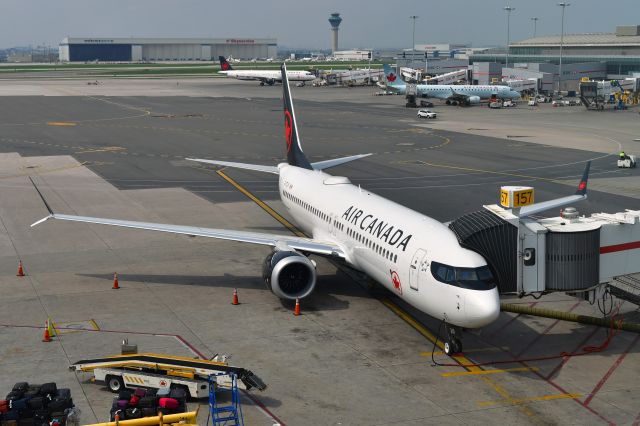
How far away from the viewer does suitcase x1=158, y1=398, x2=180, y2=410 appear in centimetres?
2309

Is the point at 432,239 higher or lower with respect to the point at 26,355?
higher

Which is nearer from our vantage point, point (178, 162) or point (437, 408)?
point (437, 408)

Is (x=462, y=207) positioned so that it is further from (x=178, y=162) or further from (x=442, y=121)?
(x=442, y=121)

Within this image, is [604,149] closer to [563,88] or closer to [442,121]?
[442,121]

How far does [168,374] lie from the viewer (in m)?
25.4

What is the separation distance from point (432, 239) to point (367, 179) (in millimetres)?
38780

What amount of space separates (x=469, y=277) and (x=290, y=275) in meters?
9.33

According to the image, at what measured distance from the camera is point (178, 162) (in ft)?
256

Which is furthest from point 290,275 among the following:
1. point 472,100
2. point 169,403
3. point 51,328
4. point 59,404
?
point 472,100

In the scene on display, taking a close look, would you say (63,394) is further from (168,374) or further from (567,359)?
(567,359)

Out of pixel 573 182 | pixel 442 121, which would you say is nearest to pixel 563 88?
pixel 442 121

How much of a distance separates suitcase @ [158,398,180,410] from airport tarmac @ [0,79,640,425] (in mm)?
1469

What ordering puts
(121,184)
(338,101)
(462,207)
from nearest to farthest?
1. (462,207)
2. (121,184)
3. (338,101)

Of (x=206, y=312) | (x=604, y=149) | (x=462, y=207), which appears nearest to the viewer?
(x=206, y=312)
